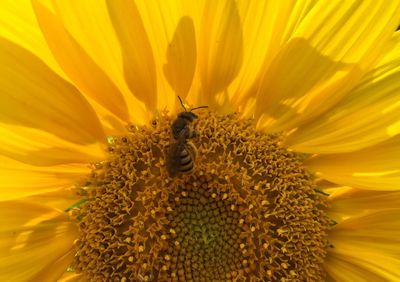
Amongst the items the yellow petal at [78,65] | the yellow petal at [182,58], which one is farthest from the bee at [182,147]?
the yellow petal at [78,65]

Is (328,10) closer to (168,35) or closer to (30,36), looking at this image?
(168,35)

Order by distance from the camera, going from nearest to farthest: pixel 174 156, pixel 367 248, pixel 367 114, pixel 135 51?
1. pixel 174 156
2. pixel 135 51
3. pixel 367 114
4. pixel 367 248

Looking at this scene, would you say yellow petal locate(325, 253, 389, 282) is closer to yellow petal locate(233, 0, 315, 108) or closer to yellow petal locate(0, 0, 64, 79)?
yellow petal locate(233, 0, 315, 108)

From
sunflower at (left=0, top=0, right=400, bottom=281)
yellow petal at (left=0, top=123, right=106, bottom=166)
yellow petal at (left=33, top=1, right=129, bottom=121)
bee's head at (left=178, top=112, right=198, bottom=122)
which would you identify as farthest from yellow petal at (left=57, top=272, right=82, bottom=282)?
bee's head at (left=178, top=112, right=198, bottom=122)

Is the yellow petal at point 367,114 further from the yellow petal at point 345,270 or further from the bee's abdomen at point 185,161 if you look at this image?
the bee's abdomen at point 185,161

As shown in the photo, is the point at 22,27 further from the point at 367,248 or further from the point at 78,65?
the point at 367,248

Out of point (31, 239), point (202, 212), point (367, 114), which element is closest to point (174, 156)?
point (202, 212)

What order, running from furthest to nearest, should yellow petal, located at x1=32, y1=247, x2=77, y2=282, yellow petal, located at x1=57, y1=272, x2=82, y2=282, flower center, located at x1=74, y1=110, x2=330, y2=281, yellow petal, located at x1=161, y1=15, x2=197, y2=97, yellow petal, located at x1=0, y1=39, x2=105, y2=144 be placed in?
yellow petal, located at x1=57, y1=272, x2=82, y2=282 < yellow petal, located at x1=32, y1=247, x2=77, y2=282 < flower center, located at x1=74, y1=110, x2=330, y2=281 < yellow petal, located at x1=161, y1=15, x2=197, y2=97 < yellow petal, located at x1=0, y1=39, x2=105, y2=144
